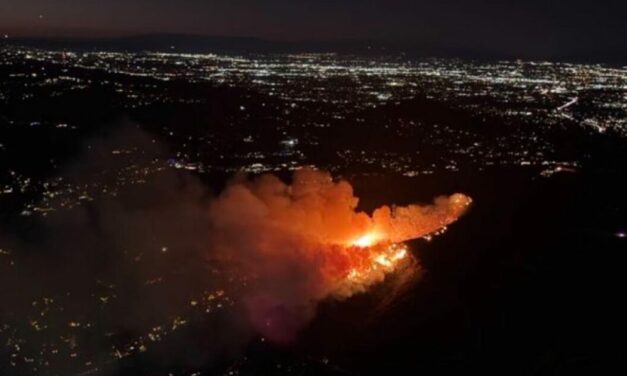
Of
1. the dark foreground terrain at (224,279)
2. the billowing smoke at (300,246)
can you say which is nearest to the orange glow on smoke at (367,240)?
the billowing smoke at (300,246)

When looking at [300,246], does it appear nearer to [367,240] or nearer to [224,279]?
[367,240]

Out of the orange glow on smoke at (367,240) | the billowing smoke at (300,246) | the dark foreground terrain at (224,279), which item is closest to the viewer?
the dark foreground terrain at (224,279)

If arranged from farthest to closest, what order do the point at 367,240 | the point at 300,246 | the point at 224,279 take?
the point at 367,240 → the point at 300,246 → the point at 224,279

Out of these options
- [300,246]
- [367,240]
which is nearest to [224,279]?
[300,246]

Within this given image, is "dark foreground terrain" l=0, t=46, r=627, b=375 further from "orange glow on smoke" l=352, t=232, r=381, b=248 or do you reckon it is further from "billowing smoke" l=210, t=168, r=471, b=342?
"orange glow on smoke" l=352, t=232, r=381, b=248

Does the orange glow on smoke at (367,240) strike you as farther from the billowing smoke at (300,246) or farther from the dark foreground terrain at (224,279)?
the dark foreground terrain at (224,279)

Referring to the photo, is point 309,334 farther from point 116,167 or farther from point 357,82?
point 357,82

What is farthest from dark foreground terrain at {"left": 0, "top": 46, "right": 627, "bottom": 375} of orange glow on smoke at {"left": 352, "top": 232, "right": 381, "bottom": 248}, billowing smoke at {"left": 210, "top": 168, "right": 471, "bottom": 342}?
orange glow on smoke at {"left": 352, "top": 232, "right": 381, "bottom": 248}

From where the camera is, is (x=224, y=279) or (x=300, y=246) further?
(x=300, y=246)
